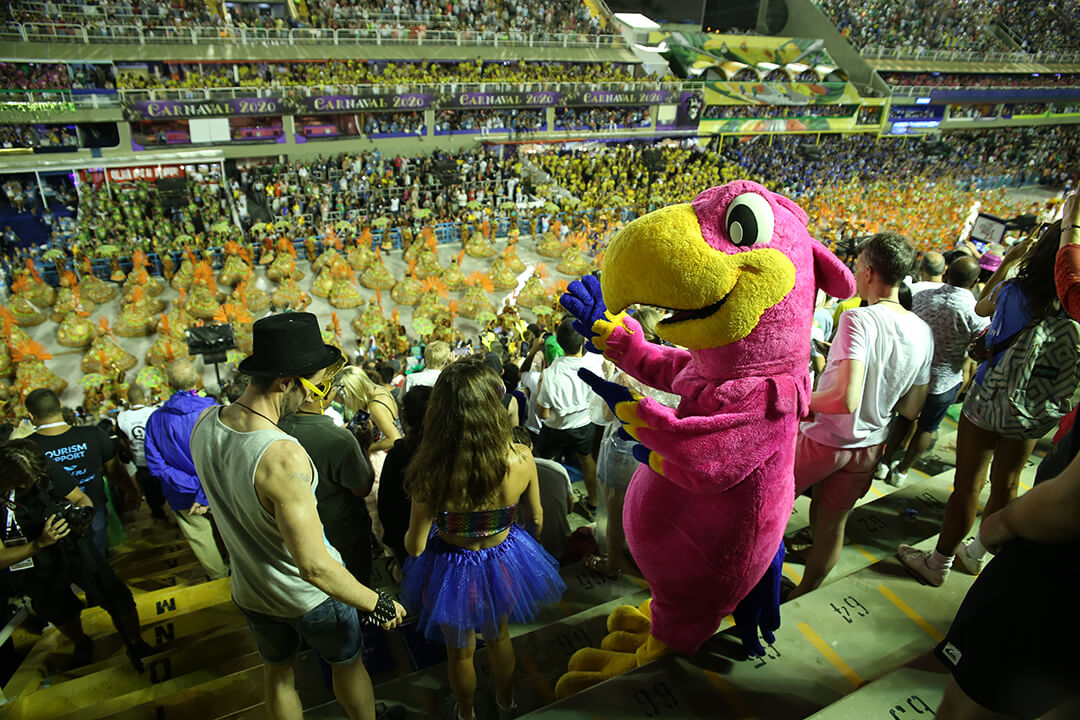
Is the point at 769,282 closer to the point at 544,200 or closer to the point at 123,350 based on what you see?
the point at 123,350

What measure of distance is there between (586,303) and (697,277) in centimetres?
39

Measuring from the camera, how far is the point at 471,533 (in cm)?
204

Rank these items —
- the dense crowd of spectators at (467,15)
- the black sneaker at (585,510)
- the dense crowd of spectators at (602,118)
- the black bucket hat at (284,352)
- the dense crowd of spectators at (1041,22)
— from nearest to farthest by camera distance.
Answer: the black bucket hat at (284,352) → the black sneaker at (585,510) → the dense crowd of spectators at (467,15) → the dense crowd of spectators at (602,118) → the dense crowd of spectators at (1041,22)

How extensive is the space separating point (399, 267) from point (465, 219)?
6.86 ft

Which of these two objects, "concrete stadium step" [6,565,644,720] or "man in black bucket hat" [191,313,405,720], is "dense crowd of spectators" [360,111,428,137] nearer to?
"concrete stadium step" [6,565,644,720]

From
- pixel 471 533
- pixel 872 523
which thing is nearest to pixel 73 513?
pixel 471 533

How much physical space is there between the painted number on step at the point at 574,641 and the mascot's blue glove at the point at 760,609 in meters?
0.59

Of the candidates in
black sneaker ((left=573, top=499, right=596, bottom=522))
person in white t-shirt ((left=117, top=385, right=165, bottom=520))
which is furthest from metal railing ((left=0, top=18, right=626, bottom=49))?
black sneaker ((left=573, top=499, right=596, bottom=522))

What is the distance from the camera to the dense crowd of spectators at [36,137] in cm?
1259

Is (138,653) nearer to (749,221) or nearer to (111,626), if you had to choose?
(111,626)

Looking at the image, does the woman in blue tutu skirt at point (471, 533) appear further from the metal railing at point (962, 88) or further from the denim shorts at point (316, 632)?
the metal railing at point (962, 88)

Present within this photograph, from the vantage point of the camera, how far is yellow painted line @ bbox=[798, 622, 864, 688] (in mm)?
1943

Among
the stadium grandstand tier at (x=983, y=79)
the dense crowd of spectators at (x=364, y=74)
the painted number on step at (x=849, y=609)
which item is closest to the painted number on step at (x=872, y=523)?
the painted number on step at (x=849, y=609)

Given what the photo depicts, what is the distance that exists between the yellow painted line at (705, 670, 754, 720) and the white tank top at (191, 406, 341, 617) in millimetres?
1219
